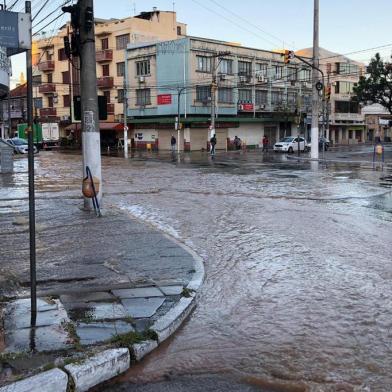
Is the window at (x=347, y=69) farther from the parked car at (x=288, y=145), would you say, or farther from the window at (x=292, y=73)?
the parked car at (x=288, y=145)

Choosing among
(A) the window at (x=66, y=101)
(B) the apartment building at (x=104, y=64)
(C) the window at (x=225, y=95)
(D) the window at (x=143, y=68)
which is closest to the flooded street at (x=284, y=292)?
(C) the window at (x=225, y=95)

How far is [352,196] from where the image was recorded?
16.6m

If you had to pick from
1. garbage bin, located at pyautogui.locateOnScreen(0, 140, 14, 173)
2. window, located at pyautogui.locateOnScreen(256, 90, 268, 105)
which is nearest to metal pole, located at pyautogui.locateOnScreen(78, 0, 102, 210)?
garbage bin, located at pyautogui.locateOnScreen(0, 140, 14, 173)

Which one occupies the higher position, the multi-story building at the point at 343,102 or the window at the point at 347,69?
the window at the point at 347,69

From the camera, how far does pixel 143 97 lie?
63625 mm

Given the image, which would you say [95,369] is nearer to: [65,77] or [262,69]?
[262,69]

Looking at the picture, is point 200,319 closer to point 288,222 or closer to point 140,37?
point 288,222

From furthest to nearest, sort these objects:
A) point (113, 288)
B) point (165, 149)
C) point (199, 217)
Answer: point (165, 149)
point (199, 217)
point (113, 288)

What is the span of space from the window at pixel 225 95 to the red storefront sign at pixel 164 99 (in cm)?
582

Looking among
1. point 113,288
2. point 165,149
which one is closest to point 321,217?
point 113,288

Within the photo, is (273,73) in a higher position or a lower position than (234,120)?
higher

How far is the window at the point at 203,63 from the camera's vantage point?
194ft

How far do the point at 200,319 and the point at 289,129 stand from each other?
68753 millimetres

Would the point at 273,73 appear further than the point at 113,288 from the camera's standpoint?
Yes
